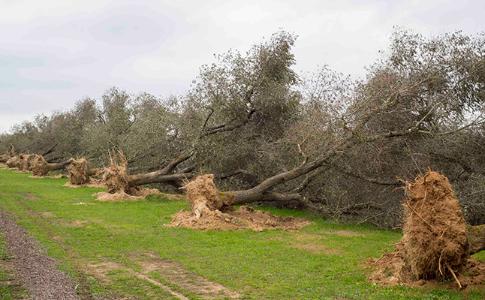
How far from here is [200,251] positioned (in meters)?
14.6

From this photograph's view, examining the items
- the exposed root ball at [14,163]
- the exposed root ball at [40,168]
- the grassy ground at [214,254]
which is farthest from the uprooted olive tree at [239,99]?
the exposed root ball at [14,163]

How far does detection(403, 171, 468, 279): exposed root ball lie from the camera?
33.7 ft

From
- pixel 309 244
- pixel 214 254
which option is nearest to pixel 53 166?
pixel 309 244

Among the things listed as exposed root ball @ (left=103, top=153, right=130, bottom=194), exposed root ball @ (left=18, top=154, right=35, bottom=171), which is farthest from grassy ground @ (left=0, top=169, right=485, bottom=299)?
exposed root ball @ (left=18, top=154, right=35, bottom=171)

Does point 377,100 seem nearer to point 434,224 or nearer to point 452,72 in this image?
point 452,72

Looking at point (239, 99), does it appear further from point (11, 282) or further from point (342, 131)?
point (11, 282)

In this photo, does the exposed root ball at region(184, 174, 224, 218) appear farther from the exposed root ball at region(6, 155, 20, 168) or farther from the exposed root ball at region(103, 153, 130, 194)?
the exposed root ball at region(6, 155, 20, 168)

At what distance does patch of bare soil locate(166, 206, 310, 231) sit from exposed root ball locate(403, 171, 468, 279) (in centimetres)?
817

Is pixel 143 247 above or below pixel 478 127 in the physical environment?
below

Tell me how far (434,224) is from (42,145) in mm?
62707

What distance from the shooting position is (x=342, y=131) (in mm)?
20203

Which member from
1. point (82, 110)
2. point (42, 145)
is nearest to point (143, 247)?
point (82, 110)

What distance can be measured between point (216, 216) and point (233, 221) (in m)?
0.65

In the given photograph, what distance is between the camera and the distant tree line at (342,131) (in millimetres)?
18938
